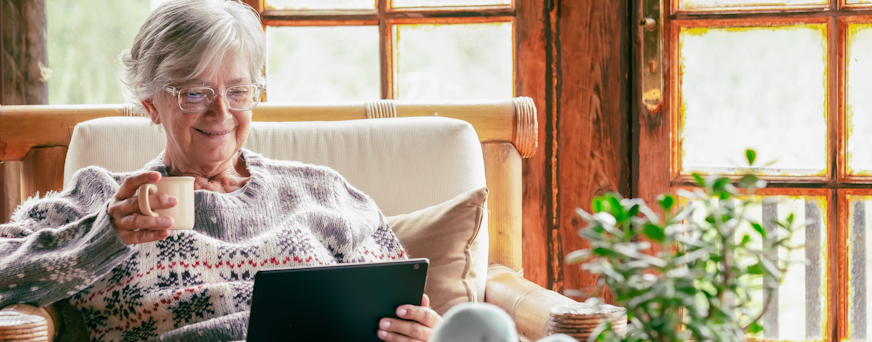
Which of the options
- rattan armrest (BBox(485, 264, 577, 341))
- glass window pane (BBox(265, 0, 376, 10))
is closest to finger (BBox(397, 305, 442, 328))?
rattan armrest (BBox(485, 264, 577, 341))

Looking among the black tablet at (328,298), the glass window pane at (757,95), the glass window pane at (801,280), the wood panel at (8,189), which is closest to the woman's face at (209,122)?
the black tablet at (328,298)

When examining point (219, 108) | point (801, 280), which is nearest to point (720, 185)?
point (219, 108)

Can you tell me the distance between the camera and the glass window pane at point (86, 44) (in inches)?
77.6

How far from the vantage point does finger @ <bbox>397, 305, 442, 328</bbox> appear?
0.92 meters

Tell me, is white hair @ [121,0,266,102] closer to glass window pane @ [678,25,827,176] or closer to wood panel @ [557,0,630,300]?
wood panel @ [557,0,630,300]

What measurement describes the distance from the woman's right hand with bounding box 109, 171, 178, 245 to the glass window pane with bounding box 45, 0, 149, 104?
122 centimetres

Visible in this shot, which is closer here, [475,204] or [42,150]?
[475,204]

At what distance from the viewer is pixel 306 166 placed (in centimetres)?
136

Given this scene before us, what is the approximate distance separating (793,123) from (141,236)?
180cm

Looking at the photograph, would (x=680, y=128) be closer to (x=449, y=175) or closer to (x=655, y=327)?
(x=449, y=175)

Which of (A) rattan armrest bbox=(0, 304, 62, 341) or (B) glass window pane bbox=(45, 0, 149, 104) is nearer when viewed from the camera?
(A) rattan armrest bbox=(0, 304, 62, 341)

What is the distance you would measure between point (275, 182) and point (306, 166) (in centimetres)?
8

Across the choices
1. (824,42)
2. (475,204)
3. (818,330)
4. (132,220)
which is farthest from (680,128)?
(132,220)

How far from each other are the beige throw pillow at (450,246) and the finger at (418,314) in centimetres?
26
